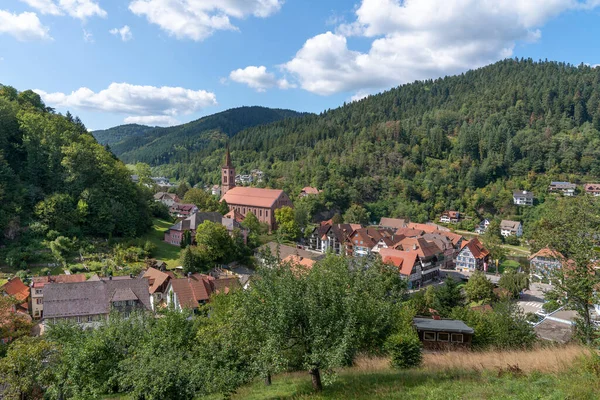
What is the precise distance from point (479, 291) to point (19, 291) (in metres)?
40.8

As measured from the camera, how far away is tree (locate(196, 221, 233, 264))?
1656 inches

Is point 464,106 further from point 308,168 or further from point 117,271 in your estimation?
point 117,271

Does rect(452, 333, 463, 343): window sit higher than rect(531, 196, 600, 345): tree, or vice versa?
rect(531, 196, 600, 345): tree

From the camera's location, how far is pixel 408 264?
4466cm

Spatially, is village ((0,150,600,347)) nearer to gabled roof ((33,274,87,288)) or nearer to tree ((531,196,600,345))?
gabled roof ((33,274,87,288))

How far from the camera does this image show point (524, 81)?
13775 centimetres

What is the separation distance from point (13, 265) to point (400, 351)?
40.8 meters

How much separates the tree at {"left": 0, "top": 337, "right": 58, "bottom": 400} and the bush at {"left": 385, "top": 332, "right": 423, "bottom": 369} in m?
14.3

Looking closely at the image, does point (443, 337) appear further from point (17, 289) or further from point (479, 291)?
point (17, 289)

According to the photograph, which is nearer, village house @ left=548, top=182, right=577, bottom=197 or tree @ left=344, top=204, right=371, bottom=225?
A: tree @ left=344, top=204, right=371, bottom=225

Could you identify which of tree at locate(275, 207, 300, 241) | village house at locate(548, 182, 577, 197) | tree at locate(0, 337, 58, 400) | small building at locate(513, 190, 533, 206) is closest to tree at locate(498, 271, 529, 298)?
tree at locate(275, 207, 300, 241)

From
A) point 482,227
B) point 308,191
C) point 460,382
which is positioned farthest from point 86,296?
point 482,227

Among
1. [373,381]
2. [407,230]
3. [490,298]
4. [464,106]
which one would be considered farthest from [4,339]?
[464,106]

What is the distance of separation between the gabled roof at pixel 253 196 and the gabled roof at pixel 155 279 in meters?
33.1
